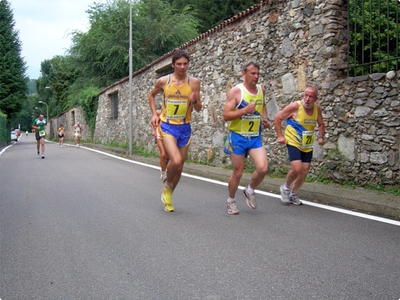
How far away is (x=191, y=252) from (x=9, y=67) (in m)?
43.1

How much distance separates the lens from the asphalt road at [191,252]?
3.14 meters

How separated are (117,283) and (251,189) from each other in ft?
9.13

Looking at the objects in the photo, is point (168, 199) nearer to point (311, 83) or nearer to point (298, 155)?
point (298, 155)

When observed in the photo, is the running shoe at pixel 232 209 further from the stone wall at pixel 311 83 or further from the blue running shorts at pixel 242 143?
the stone wall at pixel 311 83

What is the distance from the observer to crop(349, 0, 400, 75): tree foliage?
265 inches

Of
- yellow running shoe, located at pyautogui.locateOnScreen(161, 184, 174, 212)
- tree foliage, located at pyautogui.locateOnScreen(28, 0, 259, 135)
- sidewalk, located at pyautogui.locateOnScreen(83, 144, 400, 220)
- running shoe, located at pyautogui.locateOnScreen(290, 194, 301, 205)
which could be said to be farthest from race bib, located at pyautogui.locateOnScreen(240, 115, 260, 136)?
tree foliage, located at pyautogui.locateOnScreen(28, 0, 259, 135)

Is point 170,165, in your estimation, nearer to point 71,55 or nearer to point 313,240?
point 313,240

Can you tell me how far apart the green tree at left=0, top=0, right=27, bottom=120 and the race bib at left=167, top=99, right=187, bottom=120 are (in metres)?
39.9

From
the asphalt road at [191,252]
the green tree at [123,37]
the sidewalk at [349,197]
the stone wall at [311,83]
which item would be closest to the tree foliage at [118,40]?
the green tree at [123,37]

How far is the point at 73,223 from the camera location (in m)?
5.29

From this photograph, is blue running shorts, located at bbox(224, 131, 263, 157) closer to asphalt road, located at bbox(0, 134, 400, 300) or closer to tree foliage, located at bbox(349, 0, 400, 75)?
asphalt road, located at bbox(0, 134, 400, 300)

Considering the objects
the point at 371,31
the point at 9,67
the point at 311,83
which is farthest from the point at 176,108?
the point at 9,67

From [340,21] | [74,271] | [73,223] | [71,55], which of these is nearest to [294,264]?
[74,271]

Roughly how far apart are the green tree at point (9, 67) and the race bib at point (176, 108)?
131 feet
